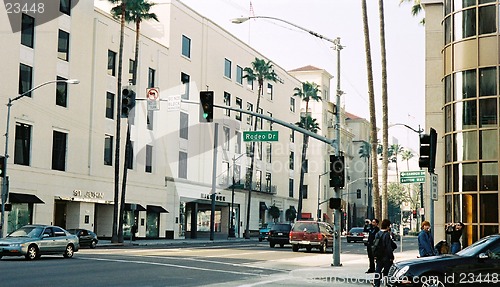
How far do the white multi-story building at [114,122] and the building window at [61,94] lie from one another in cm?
10

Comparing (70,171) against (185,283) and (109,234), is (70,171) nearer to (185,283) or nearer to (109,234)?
(109,234)

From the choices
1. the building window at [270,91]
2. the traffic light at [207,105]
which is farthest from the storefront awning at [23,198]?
the building window at [270,91]

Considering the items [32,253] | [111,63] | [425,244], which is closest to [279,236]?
[111,63]

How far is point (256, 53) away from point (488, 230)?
57.6m

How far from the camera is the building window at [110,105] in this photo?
170ft

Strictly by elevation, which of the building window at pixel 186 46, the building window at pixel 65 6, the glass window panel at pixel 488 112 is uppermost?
the building window at pixel 186 46

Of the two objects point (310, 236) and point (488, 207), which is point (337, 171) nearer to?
point (488, 207)

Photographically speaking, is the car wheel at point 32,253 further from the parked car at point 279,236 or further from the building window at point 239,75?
the building window at point 239,75

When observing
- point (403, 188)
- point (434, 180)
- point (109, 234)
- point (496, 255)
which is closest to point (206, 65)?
point (109, 234)

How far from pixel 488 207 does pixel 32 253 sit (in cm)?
1794

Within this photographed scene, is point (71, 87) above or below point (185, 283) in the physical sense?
above

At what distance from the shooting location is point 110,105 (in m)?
52.1

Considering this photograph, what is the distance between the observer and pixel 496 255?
13.7m

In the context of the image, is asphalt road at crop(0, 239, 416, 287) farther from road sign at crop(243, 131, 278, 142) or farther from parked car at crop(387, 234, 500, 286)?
parked car at crop(387, 234, 500, 286)
